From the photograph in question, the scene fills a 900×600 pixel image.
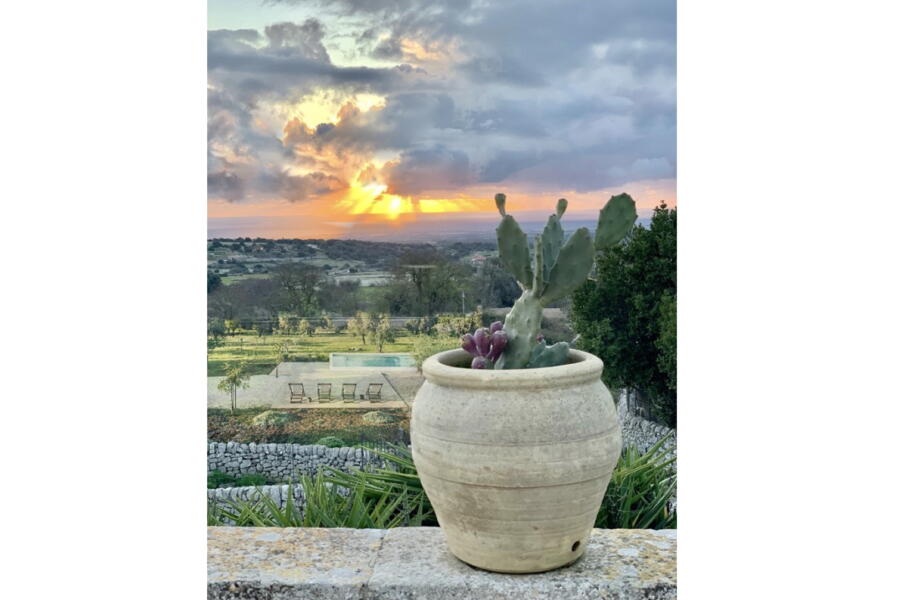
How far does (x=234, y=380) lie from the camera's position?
7965 mm

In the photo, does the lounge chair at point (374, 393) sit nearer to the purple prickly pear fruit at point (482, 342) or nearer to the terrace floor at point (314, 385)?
the terrace floor at point (314, 385)

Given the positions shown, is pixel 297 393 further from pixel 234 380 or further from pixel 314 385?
pixel 234 380

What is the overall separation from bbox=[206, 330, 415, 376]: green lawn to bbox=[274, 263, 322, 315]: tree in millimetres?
343

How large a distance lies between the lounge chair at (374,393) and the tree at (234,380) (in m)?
1.46

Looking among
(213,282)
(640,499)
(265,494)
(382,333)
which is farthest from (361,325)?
(640,499)

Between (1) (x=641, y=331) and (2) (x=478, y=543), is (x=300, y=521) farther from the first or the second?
(1) (x=641, y=331)

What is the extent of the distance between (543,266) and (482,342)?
11.9 inches

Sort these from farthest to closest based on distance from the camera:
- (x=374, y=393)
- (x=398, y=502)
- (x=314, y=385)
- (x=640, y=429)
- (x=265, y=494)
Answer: (x=640, y=429) → (x=314, y=385) → (x=374, y=393) → (x=265, y=494) → (x=398, y=502)

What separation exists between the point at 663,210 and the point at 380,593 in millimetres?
6531

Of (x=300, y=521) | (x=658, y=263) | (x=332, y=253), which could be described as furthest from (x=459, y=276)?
(x=300, y=521)

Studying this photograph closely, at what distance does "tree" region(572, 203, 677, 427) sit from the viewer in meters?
7.78

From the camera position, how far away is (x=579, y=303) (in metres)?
7.81

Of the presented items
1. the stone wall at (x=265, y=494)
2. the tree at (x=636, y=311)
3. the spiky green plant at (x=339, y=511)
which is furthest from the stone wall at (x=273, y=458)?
the spiky green plant at (x=339, y=511)

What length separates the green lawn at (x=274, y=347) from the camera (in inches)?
289
